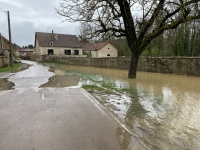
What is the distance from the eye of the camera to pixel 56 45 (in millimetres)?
57844

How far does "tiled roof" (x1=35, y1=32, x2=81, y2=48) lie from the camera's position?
5752cm

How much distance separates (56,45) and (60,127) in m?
55.8

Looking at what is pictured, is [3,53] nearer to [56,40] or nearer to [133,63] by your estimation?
[133,63]

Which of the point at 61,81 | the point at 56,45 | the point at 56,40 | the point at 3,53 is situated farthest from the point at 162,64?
the point at 56,40

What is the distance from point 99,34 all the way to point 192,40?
22593 millimetres

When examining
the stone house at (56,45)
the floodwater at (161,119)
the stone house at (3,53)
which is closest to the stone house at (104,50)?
the stone house at (56,45)

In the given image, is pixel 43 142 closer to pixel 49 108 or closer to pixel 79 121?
pixel 79 121

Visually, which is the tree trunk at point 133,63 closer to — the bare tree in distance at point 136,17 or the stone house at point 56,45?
the bare tree in distance at point 136,17

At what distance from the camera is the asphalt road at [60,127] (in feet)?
12.3

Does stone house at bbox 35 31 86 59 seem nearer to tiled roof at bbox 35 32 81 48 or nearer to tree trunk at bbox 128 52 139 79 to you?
tiled roof at bbox 35 32 81 48

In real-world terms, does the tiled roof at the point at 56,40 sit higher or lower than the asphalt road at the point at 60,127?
higher

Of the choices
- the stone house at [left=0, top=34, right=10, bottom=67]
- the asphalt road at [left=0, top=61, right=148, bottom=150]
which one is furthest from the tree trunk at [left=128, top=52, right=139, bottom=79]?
the stone house at [left=0, top=34, right=10, bottom=67]

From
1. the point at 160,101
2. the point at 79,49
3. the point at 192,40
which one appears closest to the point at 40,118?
the point at 160,101

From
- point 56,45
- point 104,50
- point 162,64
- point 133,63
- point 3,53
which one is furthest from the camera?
point 104,50
